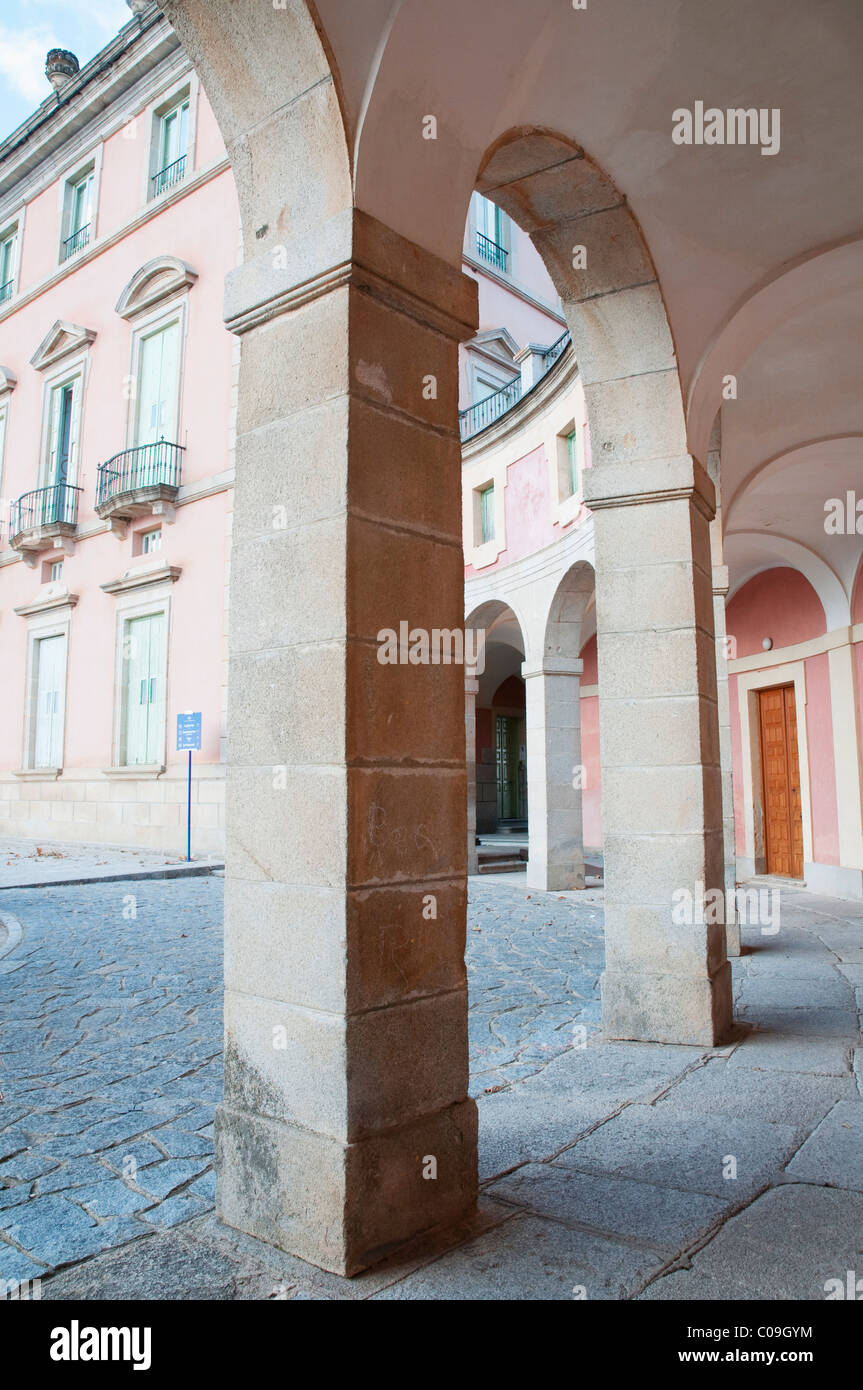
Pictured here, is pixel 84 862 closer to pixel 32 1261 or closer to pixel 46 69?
pixel 32 1261

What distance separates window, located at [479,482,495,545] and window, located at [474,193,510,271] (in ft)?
24.9

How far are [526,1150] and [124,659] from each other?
13.5 m

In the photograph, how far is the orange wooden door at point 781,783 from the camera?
12117 mm

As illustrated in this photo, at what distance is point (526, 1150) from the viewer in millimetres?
2869

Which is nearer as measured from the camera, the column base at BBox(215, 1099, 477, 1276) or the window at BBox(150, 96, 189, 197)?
the column base at BBox(215, 1099, 477, 1276)

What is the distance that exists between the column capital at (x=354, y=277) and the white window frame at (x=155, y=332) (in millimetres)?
12942

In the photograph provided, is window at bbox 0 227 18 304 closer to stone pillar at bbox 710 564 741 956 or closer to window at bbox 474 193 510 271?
window at bbox 474 193 510 271

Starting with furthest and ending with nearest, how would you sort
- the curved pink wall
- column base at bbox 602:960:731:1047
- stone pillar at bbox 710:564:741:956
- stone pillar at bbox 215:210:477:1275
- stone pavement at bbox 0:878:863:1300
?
the curved pink wall, stone pillar at bbox 710:564:741:956, column base at bbox 602:960:731:1047, stone pillar at bbox 215:210:477:1275, stone pavement at bbox 0:878:863:1300

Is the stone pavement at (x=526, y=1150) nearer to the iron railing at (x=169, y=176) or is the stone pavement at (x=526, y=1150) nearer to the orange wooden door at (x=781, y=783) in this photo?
the orange wooden door at (x=781, y=783)

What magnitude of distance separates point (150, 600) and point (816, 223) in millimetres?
12052

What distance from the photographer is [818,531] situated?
10055 mm

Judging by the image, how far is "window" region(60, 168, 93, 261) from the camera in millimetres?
17102

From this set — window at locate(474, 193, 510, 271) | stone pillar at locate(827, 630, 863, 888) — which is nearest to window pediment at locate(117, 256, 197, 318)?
window at locate(474, 193, 510, 271)

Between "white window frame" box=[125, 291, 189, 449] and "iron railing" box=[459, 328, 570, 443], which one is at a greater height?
"white window frame" box=[125, 291, 189, 449]
